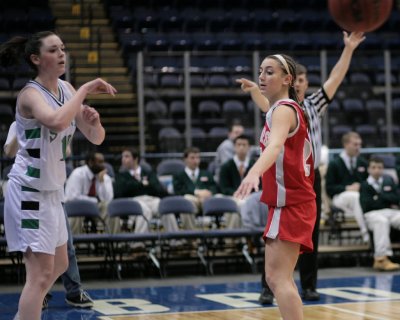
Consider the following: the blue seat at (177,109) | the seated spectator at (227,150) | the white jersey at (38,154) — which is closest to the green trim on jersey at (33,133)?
the white jersey at (38,154)

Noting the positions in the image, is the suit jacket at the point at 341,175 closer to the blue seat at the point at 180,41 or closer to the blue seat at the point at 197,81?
the blue seat at the point at 197,81

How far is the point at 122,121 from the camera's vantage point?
51.6ft

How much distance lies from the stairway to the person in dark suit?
3.35m

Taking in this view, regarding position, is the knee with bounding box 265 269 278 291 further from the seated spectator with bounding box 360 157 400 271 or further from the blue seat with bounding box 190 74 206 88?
the blue seat with bounding box 190 74 206 88

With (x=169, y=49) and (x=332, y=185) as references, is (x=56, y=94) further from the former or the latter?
(x=169, y=49)

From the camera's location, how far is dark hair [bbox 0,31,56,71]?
14.7ft

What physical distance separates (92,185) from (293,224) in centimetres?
604

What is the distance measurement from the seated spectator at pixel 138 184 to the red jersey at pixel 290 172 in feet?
18.9

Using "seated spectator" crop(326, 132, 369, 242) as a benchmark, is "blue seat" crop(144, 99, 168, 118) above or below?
above

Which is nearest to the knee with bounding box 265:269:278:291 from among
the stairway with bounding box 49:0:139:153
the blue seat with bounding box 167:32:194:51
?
the stairway with bounding box 49:0:139:153

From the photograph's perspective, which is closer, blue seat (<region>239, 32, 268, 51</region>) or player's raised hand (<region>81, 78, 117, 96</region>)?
player's raised hand (<region>81, 78, 117, 96</region>)

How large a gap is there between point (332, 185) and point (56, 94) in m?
6.90

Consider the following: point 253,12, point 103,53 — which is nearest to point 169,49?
point 103,53

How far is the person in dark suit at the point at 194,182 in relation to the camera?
10766 millimetres
